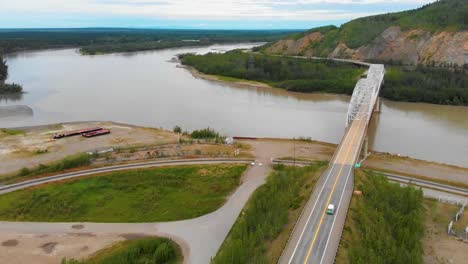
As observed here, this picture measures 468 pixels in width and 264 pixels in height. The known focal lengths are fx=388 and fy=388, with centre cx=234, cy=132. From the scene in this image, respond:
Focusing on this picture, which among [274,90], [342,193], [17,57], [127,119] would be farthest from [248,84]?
[17,57]

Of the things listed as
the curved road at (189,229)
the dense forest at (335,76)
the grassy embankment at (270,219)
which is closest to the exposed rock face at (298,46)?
the dense forest at (335,76)

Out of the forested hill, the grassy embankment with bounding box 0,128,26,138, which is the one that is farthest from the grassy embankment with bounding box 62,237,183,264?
the forested hill

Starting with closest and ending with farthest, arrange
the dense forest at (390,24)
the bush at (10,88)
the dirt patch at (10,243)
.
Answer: the dirt patch at (10,243)
the bush at (10,88)
the dense forest at (390,24)

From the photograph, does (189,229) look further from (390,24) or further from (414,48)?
(390,24)

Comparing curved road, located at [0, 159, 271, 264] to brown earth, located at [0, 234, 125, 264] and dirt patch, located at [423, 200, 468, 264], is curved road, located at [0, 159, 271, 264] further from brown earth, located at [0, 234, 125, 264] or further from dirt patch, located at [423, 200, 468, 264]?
dirt patch, located at [423, 200, 468, 264]

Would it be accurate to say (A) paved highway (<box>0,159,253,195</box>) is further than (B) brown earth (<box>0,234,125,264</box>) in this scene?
Yes

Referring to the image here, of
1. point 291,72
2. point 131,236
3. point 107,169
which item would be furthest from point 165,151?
point 291,72

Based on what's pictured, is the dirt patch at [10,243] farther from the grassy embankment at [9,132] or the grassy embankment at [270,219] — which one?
the grassy embankment at [9,132]
